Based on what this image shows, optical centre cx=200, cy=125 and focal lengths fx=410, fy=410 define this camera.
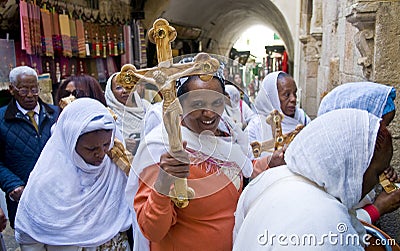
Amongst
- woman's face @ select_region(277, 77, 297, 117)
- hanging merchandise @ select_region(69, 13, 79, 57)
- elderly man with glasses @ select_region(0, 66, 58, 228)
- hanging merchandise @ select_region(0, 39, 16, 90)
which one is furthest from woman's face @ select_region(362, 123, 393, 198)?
hanging merchandise @ select_region(69, 13, 79, 57)

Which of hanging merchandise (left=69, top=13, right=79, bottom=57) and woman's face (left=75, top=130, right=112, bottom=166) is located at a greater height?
hanging merchandise (left=69, top=13, right=79, bottom=57)

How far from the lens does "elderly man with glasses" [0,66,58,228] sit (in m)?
3.12

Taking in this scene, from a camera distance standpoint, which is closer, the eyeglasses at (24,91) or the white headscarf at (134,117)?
the white headscarf at (134,117)

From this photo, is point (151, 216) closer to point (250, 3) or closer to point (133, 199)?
point (133, 199)

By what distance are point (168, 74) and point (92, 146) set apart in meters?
0.86

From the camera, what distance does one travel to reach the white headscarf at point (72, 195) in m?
1.98

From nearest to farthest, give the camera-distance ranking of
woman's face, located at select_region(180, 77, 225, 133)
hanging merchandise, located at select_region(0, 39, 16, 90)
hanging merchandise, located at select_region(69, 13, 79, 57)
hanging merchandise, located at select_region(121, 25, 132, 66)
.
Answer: woman's face, located at select_region(180, 77, 225, 133) → hanging merchandise, located at select_region(0, 39, 16, 90) → hanging merchandise, located at select_region(69, 13, 79, 57) → hanging merchandise, located at select_region(121, 25, 132, 66)

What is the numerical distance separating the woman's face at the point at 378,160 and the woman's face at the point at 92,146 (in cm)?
129

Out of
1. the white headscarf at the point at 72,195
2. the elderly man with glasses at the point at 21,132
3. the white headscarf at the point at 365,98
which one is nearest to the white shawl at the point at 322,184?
the white headscarf at the point at 365,98

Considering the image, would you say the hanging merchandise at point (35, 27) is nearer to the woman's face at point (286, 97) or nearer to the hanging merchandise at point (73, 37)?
the hanging merchandise at point (73, 37)

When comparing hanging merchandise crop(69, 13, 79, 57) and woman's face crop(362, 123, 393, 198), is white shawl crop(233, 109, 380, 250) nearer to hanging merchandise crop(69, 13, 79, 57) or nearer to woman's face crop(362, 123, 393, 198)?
woman's face crop(362, 123, 393, 198)

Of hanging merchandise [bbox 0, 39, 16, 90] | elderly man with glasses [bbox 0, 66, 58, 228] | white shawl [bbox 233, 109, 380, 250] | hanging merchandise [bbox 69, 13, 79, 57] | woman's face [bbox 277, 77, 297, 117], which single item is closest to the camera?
white shawl [bbox 233, 109, 380, 250]

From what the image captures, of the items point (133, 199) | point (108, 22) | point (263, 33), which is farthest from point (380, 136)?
point (263, 33)

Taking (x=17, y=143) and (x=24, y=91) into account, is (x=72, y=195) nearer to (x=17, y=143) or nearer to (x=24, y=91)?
(x=17, y=143)
